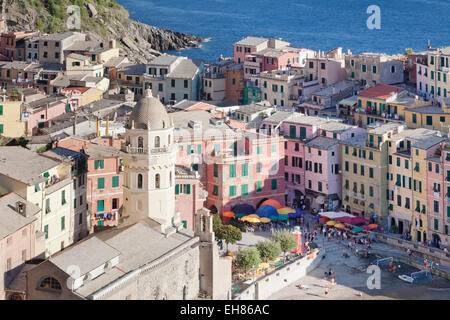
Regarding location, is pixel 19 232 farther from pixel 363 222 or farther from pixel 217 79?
pixel 217 79

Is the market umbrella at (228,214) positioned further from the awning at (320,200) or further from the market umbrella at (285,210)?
the awning at (320,200)

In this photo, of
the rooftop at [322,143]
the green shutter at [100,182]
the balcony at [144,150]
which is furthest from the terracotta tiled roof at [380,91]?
the balcony at [144,150]

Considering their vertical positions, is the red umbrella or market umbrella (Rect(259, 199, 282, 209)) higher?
market umbrella (Rect(259, 199, 282, 209))

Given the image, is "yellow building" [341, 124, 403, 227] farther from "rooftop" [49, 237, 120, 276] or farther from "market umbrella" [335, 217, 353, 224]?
"rooftop" [49, 237, 120, 276]

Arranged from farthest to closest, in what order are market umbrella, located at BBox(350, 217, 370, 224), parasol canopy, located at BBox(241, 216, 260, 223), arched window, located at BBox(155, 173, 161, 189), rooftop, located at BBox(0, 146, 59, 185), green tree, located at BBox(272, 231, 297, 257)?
market umbrella, located at BBox(350, 217, 370, 224)
parasol canopy, located at BBox(241, 216, 260, 223)
green tree, located at BBox(272, 231, 297, 257)
arched window, located at BBox(155, 173, 161, 189)
rooftop, located at BBox(0, 146, 59, 185)

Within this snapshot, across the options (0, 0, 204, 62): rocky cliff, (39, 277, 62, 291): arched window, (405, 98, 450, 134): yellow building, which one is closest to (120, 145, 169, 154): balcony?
(39, 277, 62, 291): arched window

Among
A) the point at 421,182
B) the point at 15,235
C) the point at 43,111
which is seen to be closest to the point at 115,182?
the point at 15,235
